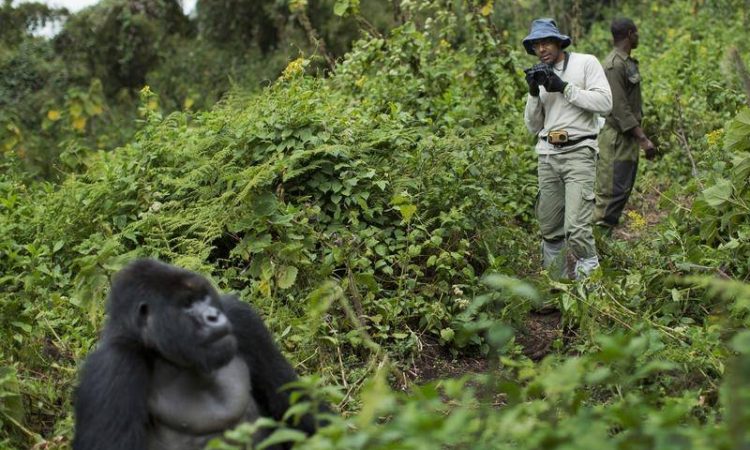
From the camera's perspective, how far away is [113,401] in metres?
3.01

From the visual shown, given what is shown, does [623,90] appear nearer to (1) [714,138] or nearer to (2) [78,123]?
(1) [714,138]

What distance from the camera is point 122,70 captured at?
14.5 metres

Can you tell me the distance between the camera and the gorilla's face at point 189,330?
3.06 meters

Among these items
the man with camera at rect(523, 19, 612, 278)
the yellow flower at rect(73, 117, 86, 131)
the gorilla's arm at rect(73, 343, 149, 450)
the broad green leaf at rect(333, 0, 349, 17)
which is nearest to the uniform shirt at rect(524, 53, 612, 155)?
the man with camera at rect(523, 19, 612, 278)

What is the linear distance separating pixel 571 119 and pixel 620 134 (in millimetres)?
1259

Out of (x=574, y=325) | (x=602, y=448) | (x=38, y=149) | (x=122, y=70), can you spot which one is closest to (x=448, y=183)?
(x=574, y=325)

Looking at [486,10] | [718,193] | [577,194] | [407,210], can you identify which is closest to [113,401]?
[407,210]

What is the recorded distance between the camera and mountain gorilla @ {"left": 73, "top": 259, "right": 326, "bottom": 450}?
3.03 m

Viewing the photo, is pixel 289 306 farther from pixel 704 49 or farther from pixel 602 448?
pixel 704 49

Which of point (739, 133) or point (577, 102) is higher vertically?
point (577, 102)

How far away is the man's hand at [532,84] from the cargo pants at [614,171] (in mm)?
1309

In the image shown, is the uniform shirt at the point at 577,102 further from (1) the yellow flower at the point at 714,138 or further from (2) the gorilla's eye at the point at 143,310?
(2) the gorilla's eye at the point at 143,310

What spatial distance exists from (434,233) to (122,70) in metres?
10.00

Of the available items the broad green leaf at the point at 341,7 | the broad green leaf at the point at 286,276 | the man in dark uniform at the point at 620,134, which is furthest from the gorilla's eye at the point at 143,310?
the broad green leaf at the point at 341,7
